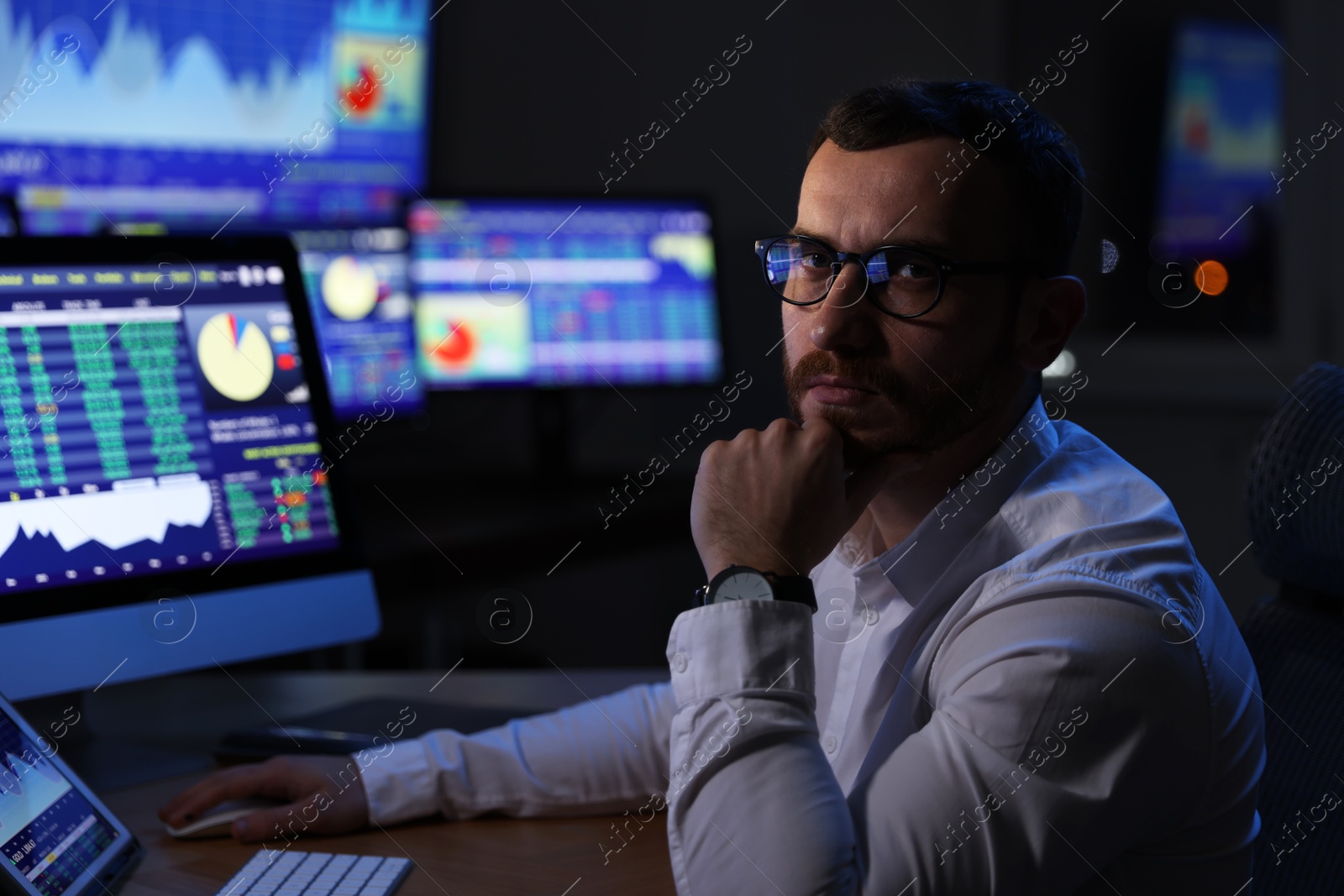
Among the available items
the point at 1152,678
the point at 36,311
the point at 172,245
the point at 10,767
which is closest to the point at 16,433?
the point at 36,311

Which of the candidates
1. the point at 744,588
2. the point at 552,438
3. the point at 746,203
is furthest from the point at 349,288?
the point at 744,588

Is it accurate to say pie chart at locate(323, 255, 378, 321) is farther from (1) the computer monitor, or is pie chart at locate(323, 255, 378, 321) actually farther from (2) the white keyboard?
(2) the white keyboard

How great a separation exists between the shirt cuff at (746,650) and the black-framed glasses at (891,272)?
0.31m

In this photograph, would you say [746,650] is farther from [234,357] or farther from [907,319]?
[234,357]

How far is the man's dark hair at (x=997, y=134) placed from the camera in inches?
42.6

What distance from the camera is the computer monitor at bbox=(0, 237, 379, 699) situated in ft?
4.07

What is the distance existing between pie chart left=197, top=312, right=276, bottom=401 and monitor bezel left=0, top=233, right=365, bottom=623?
0.06m

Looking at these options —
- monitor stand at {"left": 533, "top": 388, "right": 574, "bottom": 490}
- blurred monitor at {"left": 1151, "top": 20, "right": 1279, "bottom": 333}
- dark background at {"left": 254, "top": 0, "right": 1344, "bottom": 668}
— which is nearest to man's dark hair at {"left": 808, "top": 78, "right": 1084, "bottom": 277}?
dark background at {"left": 254, "top": 0, "right": 1344, "bottom": 668}

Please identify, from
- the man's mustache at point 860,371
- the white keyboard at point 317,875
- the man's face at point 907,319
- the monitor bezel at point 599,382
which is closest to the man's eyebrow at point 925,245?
the man's face at point 907,319

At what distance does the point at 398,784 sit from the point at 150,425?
52 centimetres

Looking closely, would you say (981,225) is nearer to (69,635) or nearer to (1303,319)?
(69,635)

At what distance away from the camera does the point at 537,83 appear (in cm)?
331

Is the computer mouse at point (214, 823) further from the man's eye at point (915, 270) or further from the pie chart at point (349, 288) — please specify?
the pie chart at point (349, 288)

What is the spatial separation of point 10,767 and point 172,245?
2.24 ft
